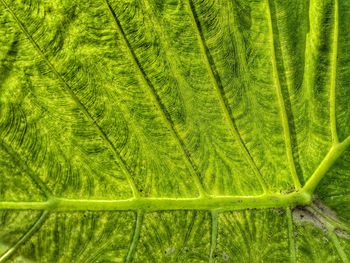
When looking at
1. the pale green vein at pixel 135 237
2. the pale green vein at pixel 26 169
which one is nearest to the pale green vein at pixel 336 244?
the pale green vein at pixel 135 237

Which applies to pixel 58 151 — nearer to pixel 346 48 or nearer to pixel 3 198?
pixel 3 198

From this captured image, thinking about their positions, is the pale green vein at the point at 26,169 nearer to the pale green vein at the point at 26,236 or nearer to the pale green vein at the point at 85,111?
the pale green vein at the point at 26,236

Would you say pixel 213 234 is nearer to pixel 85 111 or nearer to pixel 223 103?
pixel 223 103

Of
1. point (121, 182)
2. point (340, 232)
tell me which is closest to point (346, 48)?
point (340, 232)

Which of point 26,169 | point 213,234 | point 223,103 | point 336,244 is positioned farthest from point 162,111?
point 336,244

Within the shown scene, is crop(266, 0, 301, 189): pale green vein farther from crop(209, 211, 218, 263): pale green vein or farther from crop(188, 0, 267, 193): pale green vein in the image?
crop(209, 211, 218, 263): pale green vein

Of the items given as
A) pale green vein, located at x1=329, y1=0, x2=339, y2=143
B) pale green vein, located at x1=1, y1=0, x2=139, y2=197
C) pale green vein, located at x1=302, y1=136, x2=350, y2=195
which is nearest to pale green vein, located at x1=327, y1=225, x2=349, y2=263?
pale green vein, located at x1=302, y1=136, x2=350, y2=195
